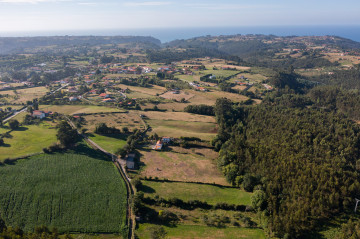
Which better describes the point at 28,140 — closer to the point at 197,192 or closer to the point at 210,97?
the point at 197,192

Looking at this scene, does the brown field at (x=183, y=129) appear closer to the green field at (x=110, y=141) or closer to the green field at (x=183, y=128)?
the green field at (x=183, y=128)

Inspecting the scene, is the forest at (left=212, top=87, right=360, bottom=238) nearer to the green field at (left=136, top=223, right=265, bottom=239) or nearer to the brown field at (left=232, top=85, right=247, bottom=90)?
the green field at (left=136, top=223, right=265, bottom=239)

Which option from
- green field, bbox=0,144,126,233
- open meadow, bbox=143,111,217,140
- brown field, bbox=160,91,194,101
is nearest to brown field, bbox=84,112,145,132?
open meadow, bbox=143,111,217,140

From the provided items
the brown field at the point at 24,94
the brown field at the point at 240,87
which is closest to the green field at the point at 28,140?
the brown field at the point at 24,94

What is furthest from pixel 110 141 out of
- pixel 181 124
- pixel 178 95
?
pixel 178 95

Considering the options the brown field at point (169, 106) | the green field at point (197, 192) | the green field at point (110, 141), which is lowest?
the green field at point (197, 192)

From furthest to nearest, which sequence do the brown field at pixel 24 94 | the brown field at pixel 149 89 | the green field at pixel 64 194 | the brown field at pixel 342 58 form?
the brown field at pixel 342 58 → the brown field at pixel 149 89 → the brown field at pixel 24 94 → the green field at pixel 64 194
